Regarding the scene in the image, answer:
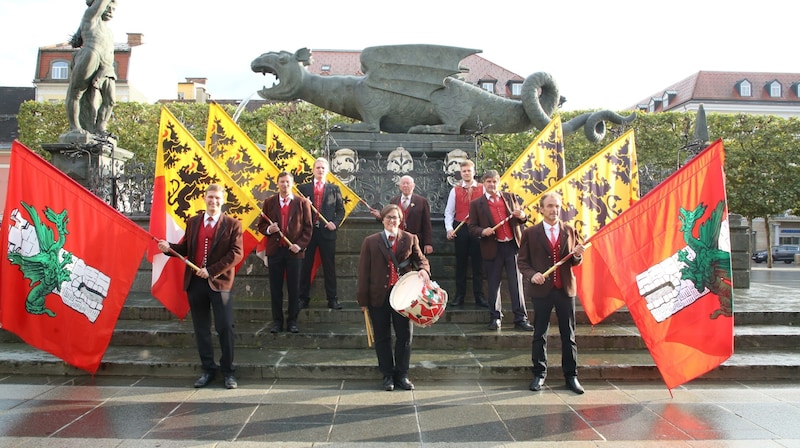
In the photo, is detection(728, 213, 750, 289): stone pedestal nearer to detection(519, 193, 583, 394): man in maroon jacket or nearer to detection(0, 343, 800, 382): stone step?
detection(0, 343, 800, 382): stone step

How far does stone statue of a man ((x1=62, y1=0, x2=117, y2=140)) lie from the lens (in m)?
9.70

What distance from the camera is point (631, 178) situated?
845 cm

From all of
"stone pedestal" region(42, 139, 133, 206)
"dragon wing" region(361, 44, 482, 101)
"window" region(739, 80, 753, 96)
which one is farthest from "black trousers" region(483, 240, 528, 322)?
"window" region(739, 80, 753, 96)

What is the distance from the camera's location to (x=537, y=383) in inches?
222

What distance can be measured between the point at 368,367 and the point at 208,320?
1.66 meters

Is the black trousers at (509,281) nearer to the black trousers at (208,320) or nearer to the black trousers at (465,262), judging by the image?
the black trousers at (465,262)

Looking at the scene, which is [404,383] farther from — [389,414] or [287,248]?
[287,248]

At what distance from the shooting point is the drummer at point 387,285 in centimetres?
561

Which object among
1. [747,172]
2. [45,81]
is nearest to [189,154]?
[747,172]

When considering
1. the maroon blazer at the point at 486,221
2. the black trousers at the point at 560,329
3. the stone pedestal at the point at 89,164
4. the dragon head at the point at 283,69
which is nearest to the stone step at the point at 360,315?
the maroon blazer at the point at 486,221

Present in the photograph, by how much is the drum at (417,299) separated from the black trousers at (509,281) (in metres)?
1.92

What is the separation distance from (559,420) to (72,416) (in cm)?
395

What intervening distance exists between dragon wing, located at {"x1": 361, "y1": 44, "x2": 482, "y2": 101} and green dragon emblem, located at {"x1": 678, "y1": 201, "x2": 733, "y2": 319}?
6358 millimetres

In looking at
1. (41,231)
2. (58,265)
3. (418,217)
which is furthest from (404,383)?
(41,231)
